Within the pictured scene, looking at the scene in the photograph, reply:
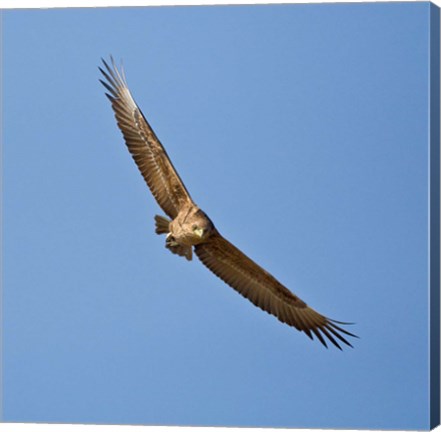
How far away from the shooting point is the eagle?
9336mm

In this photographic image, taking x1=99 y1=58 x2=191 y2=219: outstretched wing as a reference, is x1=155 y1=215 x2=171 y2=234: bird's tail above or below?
below

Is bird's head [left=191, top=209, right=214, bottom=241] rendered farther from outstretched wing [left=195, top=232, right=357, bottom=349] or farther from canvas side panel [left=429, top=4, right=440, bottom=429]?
canvas side panel [left=429, top=4, right=440, bottom=429]

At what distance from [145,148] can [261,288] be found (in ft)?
4.60

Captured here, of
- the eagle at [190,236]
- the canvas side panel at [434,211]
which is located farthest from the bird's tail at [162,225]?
the canvas side panel at [434,211]

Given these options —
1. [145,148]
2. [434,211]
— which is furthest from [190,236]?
[434,211]

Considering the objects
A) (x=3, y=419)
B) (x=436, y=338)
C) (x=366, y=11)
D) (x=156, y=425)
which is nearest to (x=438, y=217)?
(x=436, y=338)

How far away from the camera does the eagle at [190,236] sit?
30.6 ft

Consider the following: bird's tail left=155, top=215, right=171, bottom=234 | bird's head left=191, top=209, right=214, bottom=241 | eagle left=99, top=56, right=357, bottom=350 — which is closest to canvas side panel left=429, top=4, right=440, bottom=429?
eagle left=99, top=56, right=357, bottom=350

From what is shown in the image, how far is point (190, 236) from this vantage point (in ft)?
30.3

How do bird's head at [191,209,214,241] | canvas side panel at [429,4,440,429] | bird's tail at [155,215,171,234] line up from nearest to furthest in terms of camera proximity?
canvas side panel at [429,4,440,429] < bird's head at [191,209,214,241] < bird's tail at [155,215,171,234]

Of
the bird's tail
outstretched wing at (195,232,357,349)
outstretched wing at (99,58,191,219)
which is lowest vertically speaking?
outstretched wing at (195,232,357,349)

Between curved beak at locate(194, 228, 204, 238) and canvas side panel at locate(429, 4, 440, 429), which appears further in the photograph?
curved beak at locate(194, 228, 204, 238)

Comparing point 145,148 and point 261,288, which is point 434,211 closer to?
point 261,288

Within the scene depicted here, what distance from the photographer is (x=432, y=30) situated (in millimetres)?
8867
